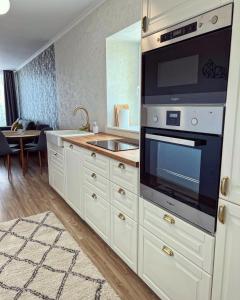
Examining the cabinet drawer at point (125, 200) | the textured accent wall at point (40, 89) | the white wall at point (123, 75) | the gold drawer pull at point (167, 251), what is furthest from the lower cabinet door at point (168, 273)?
the textured accent wall at point (40, 89)

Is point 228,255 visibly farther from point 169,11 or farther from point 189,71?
point 169,11

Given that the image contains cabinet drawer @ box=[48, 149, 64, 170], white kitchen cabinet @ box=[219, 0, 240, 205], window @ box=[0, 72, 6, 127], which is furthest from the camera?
window @ box=[0, 72, 6, 127]

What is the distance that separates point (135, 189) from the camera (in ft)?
5.16

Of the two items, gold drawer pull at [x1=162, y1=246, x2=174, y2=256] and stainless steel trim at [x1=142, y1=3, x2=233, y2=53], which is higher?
stainless steel trim at [x1=142, y1=3, x2=233, y2=53]

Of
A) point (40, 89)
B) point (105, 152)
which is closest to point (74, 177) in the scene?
point (105, 152)

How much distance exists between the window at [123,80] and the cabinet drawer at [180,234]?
4.79ft

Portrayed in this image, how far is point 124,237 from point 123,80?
1.95 m

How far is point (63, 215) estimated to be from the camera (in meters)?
2.72

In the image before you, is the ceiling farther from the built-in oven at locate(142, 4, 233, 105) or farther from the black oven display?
the black oven display

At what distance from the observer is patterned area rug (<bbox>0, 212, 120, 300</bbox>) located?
→ 1587 millimetres

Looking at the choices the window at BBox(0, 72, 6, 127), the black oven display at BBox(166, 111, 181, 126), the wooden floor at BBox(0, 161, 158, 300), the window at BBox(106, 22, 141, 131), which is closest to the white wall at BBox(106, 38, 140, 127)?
the window at BBox(106, 22, 141, 131)

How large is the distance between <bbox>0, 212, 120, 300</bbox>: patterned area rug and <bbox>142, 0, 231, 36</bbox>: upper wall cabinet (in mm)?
1688

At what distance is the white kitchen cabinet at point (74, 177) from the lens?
95.5 inches

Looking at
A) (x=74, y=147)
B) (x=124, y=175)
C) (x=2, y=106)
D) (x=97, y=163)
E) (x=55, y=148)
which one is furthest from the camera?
(x=2, y=106)
